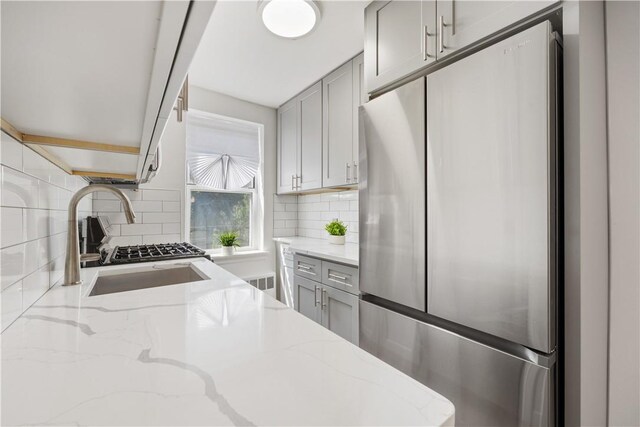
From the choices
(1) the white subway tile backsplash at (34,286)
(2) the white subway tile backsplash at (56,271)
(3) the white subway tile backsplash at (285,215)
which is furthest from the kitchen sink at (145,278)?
(3) the white subway tile backsplash at (285,215)

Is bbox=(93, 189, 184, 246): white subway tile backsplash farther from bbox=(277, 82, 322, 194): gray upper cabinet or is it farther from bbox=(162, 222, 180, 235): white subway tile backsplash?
bbox=(277, 82, 322, 194): gray upper cabinet

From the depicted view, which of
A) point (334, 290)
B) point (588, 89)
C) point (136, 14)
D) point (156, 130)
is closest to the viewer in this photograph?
point (136, 14)

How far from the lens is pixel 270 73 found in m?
2.44

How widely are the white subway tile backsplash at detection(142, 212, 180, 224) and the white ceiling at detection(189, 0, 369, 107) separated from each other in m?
1.25

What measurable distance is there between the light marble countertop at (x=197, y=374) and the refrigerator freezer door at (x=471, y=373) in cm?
76

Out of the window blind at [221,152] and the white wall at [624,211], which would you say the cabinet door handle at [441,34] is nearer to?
the white wall at [624,211]

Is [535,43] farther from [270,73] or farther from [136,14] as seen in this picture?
[270,73]

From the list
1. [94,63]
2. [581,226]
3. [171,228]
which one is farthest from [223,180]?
[581,226]

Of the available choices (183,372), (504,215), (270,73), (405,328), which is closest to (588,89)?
(504,215)

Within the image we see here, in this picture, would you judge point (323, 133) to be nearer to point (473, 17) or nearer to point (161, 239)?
point (473, 17)

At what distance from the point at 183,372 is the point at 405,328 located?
1105mm

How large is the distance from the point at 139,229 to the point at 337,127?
6.33 ft

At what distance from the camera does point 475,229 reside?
3.47 ft

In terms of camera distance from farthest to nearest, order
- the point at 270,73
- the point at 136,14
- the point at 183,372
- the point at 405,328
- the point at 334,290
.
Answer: the point at 270,73
the point at 334,290
the point at 405,328
the point at 183,372
the point at 136,14
